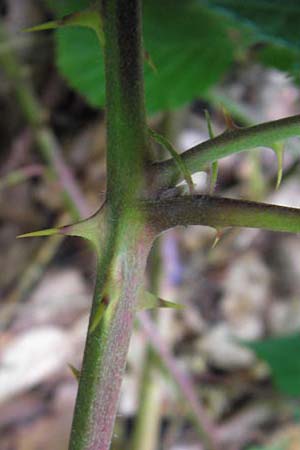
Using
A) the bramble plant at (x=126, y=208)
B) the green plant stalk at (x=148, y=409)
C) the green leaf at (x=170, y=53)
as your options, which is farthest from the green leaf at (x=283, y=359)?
the bramble plant at (x=126, y=208)

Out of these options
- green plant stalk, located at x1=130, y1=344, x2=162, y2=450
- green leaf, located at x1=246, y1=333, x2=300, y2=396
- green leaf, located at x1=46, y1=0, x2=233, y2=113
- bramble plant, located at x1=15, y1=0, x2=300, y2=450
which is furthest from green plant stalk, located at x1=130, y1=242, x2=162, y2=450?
bramble plant, located at x1=15, y1=0, x2=300, y2=450

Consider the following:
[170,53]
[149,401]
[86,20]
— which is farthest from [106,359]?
[149,401]

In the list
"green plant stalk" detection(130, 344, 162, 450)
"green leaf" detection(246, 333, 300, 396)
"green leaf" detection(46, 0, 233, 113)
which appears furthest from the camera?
"green plant stalk" detection(130, 344, 162, 450)

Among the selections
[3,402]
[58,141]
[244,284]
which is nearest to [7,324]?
[3,402]

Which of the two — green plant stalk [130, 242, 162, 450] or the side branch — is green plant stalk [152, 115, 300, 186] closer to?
the side branch

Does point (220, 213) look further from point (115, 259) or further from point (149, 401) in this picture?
point (149, 401)

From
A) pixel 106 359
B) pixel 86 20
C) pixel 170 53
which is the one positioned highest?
pixel 170 53
